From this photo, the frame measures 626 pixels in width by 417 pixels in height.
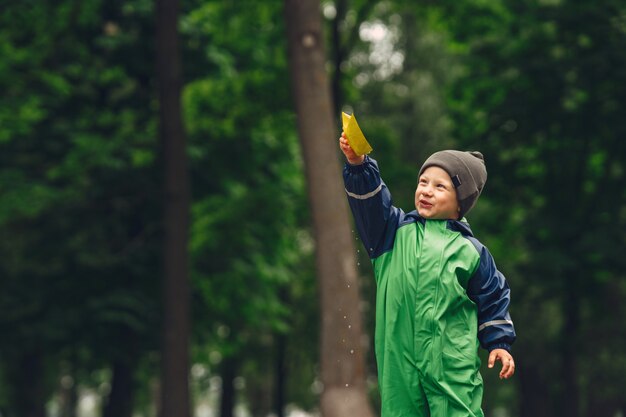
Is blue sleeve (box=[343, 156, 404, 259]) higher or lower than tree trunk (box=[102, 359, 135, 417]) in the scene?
lower

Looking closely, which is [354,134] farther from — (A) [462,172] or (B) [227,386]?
(B) [227,386]

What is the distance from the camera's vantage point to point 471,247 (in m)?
4.82

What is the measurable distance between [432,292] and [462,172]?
1.82ft

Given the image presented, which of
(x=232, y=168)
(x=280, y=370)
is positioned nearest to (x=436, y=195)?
(x=232, y=168)

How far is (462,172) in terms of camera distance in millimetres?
4906

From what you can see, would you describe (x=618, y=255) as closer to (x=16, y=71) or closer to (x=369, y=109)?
(x=16, y=71)

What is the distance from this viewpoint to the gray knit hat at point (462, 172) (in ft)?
16.1

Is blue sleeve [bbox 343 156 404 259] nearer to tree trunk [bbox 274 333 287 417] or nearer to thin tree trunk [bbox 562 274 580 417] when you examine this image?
thin tree trunk [bbox 562 274 580 417]

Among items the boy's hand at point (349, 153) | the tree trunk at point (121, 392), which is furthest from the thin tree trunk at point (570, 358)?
the boy's hand at point (349, 153)

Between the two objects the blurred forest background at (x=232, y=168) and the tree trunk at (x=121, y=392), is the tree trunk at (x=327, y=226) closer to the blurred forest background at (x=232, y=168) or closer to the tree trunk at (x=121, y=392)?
the blurred forest background at (x=232, y=168)

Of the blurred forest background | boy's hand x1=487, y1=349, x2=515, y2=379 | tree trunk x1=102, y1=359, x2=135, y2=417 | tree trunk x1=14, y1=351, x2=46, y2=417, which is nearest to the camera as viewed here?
boy's hand x1=487, y1=349, x2=515, y2=379

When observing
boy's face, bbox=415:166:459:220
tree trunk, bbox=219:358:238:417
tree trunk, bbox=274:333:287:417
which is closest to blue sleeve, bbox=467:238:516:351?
boy's face, bbox=415:166:459:220

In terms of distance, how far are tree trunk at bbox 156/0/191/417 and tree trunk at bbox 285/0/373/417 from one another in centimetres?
377

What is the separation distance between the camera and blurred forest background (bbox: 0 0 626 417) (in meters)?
18.9
